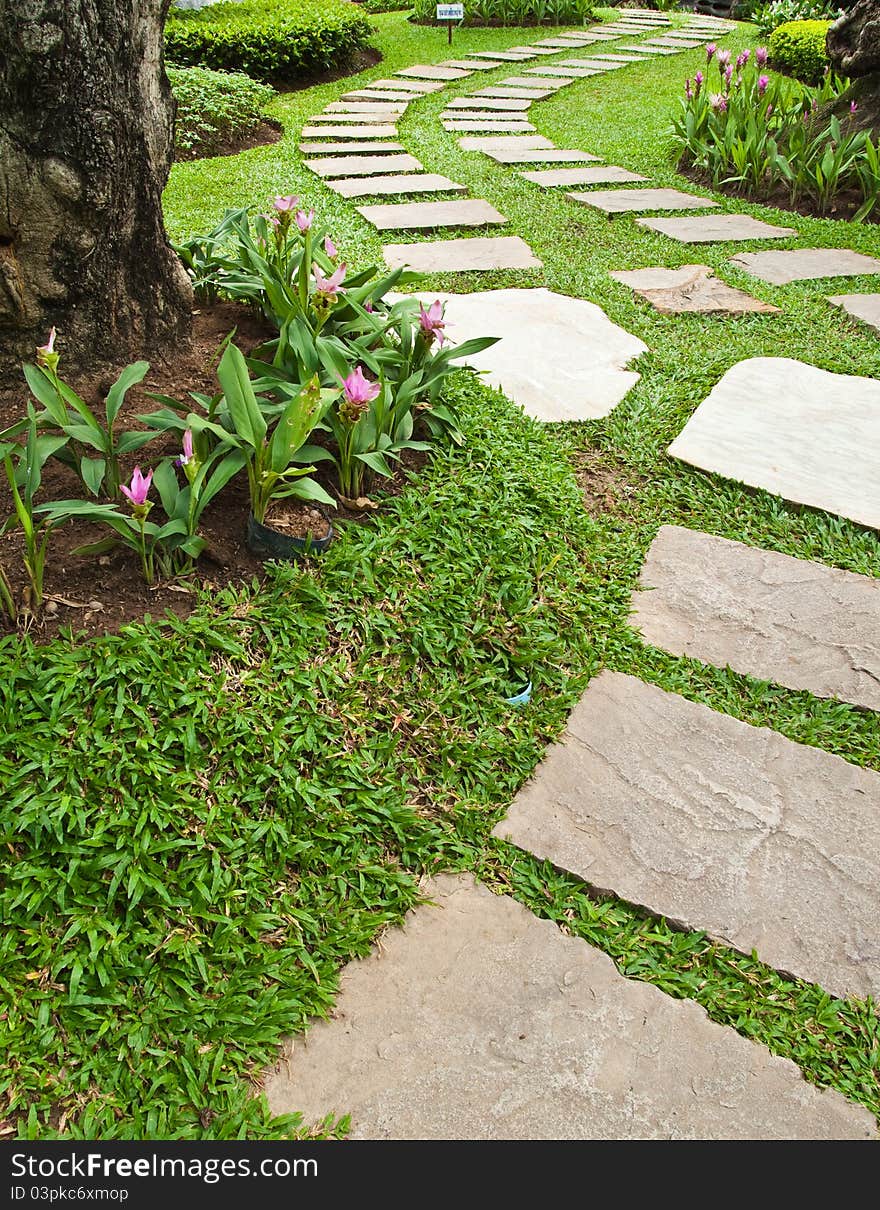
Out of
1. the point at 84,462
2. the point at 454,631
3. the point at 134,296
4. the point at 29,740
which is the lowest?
the point at 454,631

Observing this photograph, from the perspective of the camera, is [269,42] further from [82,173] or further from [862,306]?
[82,173]

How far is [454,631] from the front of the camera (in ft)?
6.95

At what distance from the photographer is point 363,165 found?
5.61 metres

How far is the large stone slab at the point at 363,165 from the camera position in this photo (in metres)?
A: 5.45

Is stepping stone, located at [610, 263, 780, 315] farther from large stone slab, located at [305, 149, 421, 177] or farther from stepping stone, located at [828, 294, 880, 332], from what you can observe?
large stone slab, located at [305, 149, 421, 177]

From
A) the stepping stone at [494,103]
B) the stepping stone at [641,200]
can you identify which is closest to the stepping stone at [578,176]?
the stepping stone at [641,200]

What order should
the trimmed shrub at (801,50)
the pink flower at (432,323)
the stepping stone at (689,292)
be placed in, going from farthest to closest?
the trimmed shrub at (801,50) → the stepping stone at (689,292) → the pink flower at (432,323)

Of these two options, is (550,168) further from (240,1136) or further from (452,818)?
(240,1136)

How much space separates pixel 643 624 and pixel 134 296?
1.55 meters

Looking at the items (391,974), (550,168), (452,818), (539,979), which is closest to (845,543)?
(452,818)

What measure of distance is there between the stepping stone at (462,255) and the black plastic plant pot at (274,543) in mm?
2367

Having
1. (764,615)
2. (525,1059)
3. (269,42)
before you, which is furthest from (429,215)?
(269,42)

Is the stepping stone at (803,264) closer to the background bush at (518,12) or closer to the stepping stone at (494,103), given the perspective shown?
the stepping stone at (494,103)

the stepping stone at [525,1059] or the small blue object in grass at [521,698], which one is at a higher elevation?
the small blue object in grass at [521,698]
